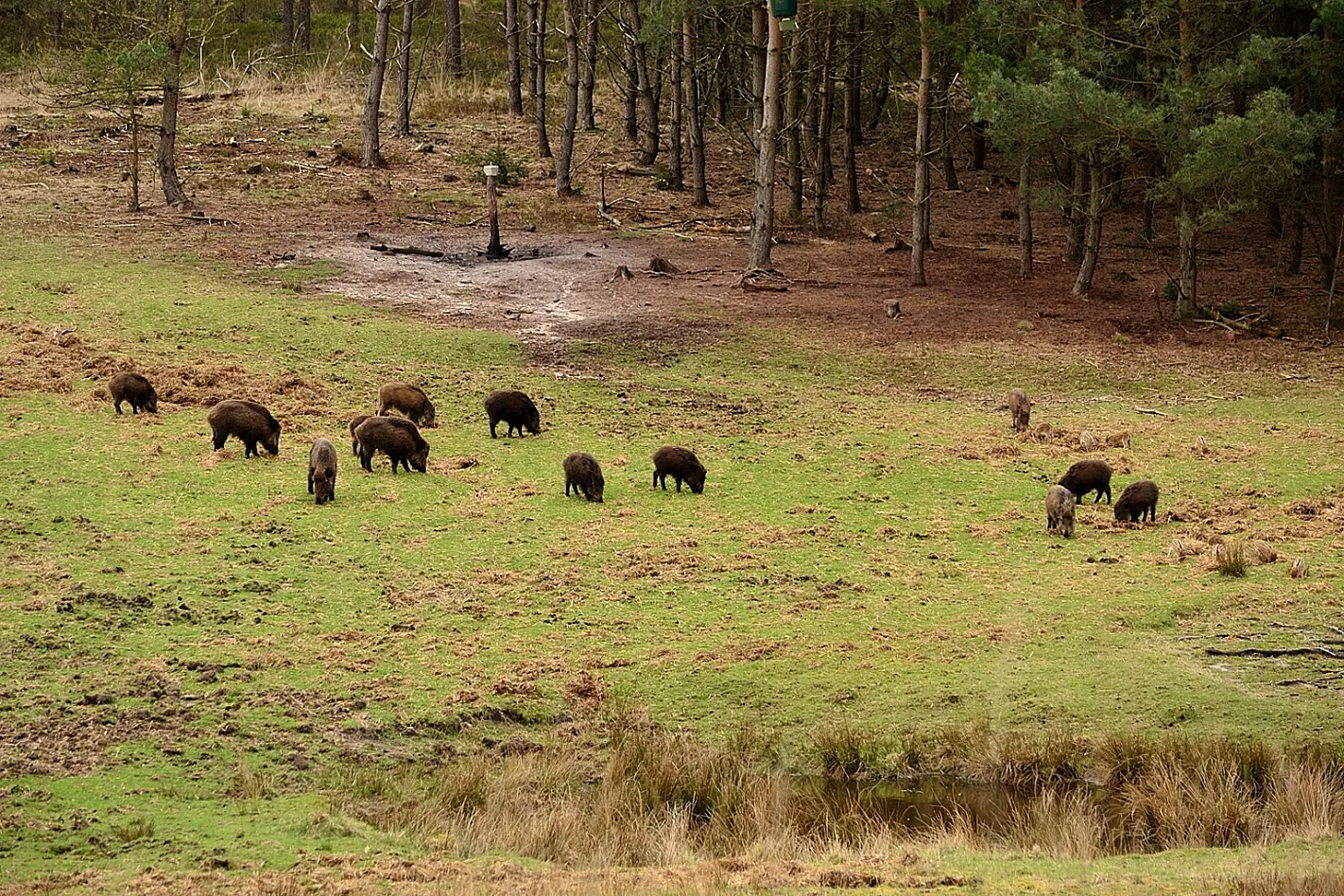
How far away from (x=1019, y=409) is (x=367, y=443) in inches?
346

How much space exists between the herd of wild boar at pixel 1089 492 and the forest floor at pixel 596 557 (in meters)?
0.26

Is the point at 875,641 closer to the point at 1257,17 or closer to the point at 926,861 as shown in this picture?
the point at 926,861

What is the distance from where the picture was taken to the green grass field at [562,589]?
9719 mm

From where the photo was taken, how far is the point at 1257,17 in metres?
29.9

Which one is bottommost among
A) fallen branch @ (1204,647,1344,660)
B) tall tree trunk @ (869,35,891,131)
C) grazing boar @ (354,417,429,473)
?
fallen branch @ (1204,647,1344,660)

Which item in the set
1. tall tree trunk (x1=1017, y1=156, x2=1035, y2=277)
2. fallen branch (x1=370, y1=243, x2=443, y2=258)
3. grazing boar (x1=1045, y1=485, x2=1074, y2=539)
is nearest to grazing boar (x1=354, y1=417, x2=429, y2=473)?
grazing boar (x1=1045, y1=485, x2=1074, y2=539)

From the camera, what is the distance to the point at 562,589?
13.4m

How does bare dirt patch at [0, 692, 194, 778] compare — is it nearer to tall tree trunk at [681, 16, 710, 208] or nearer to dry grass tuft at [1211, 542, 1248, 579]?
dry grass tuft at [1211, 542, 1248, 579]

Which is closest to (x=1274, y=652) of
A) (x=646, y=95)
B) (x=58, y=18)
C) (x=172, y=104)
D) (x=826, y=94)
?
(x=826, y=94)

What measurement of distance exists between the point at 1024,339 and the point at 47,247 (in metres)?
18.4

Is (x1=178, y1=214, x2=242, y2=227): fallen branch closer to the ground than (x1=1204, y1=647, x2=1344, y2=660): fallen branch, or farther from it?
farther from it

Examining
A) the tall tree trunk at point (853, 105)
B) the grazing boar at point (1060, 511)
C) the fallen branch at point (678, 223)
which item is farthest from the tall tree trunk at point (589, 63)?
the grazing boar at point (1060, 511)

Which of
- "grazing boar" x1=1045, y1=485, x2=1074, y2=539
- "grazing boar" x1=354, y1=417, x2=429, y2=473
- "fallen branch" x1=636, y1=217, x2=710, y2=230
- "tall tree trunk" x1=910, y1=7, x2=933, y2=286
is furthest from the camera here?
"fallen branch" x1=636, y1=217, x2=710, y2=230

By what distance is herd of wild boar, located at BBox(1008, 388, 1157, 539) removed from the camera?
15.3m
